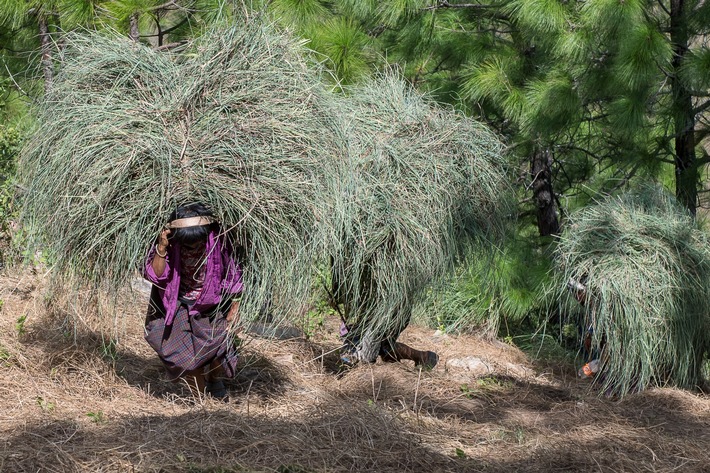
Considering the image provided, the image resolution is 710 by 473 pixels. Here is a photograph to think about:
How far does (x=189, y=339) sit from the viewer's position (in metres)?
4.24

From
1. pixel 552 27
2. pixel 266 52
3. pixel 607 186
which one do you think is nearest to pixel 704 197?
pixel 607 186

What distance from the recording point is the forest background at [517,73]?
18.5ft

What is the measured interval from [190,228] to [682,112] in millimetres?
3818

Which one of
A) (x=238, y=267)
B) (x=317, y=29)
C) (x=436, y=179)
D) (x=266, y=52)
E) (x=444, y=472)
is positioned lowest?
(x=444, y=472)

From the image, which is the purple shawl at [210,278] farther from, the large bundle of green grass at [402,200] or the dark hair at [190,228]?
the large bundle of green grass at [402,200]

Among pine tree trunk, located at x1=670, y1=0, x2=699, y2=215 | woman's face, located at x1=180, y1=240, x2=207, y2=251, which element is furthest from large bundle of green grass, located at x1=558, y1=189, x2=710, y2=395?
woman's face, located at x1=180, y1=240, x2=207, y2=251

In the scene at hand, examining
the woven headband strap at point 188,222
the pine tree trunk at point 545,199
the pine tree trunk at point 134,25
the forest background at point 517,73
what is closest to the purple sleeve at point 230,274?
the woven headband strap at point 188,222

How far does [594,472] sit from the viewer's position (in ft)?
12.6

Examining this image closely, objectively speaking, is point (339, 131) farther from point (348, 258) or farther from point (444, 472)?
point (444, 472)

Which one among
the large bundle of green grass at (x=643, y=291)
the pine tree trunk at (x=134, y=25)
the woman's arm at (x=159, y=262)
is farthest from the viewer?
the pine tree trunk at (x=134, y=25)

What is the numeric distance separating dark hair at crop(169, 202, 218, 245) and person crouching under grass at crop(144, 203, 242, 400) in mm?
41

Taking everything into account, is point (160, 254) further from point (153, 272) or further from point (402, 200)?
point (402, 200)

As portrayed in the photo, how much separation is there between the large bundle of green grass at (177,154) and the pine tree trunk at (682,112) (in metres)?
3.02

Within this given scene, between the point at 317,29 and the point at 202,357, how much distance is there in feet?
9.89
